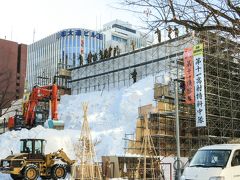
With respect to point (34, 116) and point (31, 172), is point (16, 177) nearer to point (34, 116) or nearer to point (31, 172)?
point (31, 172)

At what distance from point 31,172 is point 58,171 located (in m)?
1.63

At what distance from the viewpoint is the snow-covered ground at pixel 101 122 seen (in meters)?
31.4

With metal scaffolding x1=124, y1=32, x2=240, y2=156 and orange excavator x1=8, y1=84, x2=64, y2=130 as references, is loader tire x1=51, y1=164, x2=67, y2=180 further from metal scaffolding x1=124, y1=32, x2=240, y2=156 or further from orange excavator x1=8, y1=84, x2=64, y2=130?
orange excavator x1=8, y1=84, x2=64, y2=130

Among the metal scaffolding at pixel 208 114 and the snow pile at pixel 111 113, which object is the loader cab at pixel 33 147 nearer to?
the snow pile at pixel 111 113

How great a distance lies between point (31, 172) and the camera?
21438 millimetres

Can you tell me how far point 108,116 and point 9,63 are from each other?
59703mm

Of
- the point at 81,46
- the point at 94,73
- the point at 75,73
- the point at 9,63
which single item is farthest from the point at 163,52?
the point at 81,46

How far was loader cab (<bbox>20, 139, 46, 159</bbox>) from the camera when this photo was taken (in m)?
22.7

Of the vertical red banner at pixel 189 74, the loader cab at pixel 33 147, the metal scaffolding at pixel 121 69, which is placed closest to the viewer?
the loader cab at pixel 33 147

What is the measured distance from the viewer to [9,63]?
303ft

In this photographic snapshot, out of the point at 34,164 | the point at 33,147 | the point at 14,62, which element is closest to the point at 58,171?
the point at 34,164

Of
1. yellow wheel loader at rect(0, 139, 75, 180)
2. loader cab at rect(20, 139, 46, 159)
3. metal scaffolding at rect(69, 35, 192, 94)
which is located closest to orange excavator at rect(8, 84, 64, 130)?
metal scaffolding at rect(69, 35, 192, 94)

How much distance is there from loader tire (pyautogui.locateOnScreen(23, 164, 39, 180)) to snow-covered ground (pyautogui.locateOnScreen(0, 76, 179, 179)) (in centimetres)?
310

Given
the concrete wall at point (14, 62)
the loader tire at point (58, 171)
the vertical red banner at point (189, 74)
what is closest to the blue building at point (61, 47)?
the concrete wall at point (14, 62)
